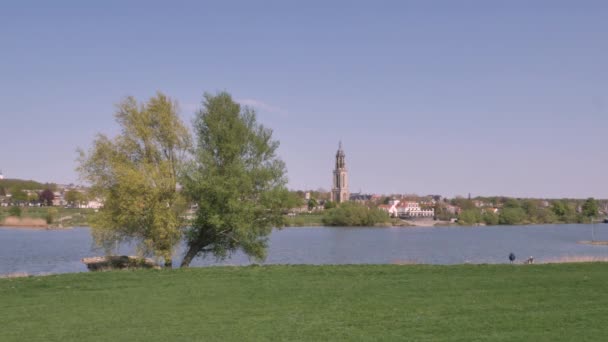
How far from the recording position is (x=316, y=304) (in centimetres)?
1361

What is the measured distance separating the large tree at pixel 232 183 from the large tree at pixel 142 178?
908 millimetres

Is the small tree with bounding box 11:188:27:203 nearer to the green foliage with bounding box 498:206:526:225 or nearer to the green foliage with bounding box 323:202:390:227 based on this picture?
the green foliage with bounding box 323:202:390:227

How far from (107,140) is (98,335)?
15868 millimetres

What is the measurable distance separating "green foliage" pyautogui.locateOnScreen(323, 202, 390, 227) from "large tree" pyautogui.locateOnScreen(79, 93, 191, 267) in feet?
320

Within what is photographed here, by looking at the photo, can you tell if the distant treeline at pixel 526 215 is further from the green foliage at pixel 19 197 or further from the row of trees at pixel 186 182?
the row of trees at pixel 186 182

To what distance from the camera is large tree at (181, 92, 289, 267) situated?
26031 mm

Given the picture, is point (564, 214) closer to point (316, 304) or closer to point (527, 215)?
point (527, 215)

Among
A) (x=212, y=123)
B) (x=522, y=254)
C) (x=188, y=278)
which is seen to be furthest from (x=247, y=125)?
(x=522, y=254)

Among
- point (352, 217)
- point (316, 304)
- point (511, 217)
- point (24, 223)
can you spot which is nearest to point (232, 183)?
point (316, 304)

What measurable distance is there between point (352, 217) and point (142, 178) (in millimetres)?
99942

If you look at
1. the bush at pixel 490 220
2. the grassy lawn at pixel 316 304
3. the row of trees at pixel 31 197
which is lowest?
the grassy lawn at pixel 316 304

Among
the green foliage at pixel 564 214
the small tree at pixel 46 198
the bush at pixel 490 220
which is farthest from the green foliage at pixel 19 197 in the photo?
the green foliage at pixel 564 214

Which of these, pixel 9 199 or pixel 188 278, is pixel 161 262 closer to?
pixel 188 278

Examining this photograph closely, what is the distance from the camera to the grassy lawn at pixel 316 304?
1089 cm
